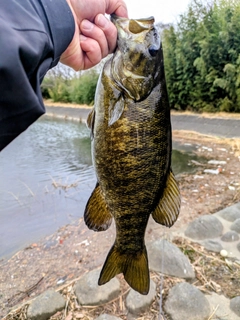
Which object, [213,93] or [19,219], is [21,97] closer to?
[19,219]

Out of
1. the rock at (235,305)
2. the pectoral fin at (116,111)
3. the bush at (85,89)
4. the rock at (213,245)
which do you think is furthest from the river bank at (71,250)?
the bush at (85,89)

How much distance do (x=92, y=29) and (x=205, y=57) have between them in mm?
13914

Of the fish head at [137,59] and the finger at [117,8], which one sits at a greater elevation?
the finger at [117,8]

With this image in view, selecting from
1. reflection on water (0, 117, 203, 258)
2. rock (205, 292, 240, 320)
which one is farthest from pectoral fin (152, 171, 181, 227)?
reflection on water (0, 117, 203, 258)

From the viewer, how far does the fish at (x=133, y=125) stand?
1.48 metres

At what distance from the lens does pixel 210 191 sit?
6160 millimetres

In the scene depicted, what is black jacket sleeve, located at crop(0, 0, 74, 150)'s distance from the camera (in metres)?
0.90

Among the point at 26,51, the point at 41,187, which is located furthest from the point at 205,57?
the point at 26,51

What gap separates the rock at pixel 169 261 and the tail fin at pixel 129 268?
1.60 metres

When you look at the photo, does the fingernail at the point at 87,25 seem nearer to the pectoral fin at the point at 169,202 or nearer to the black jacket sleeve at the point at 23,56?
the black jacket sleeve at the point at 23,56

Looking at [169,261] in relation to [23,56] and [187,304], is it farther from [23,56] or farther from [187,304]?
[23,56]

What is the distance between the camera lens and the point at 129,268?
5.74 ft

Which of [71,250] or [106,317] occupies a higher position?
[106,317]

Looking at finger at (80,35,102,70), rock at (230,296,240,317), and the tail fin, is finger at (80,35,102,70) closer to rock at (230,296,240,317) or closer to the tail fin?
the tail fin
